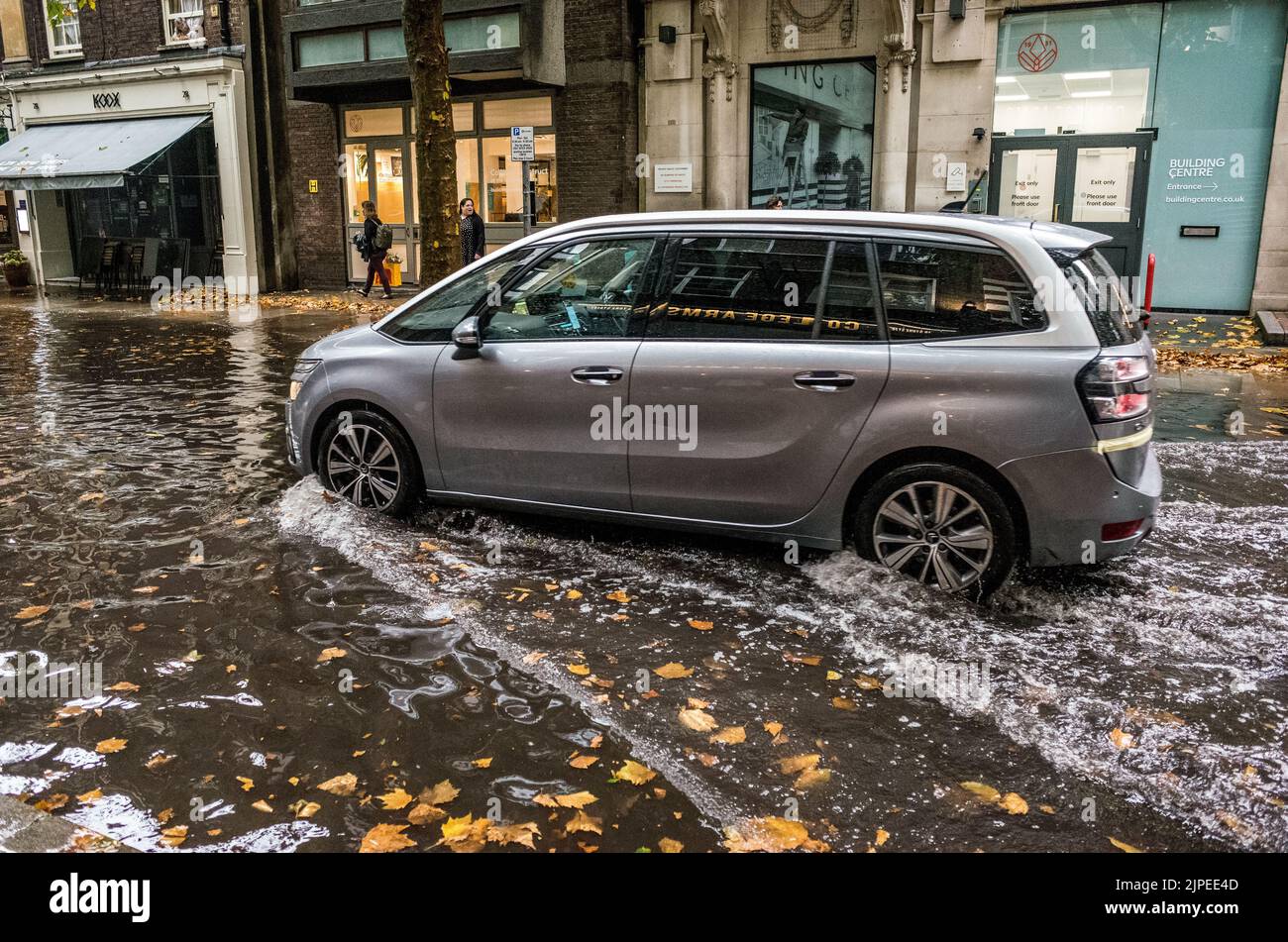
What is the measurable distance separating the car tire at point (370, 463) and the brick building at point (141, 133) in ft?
65.8

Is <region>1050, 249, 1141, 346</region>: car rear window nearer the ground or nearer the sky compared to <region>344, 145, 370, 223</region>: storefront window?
nearer the ground

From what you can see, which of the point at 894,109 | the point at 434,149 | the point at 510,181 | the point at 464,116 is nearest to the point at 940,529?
the point at 434,149

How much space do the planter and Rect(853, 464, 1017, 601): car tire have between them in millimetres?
28058

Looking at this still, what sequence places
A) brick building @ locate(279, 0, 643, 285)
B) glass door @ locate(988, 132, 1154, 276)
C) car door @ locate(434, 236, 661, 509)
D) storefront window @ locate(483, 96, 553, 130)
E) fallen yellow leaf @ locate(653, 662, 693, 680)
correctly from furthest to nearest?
storefront window @ locate(483, 96, 553, 130)
brick building @ locate(279, 0, 643, 285)
glass door @ locate(988, 132, 1154, 276)
car door @ locate(434, 236, 661, 509)
fallen yellow leaf @ locate(653, 662, 693, 680)

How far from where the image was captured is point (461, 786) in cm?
354

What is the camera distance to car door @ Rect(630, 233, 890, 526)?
16.7 ft

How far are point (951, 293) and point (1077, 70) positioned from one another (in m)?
13.5

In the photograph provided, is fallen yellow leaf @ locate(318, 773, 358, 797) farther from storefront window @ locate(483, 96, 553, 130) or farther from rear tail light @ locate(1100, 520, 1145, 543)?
storefront window @ locate(483, 96, 553, 130)

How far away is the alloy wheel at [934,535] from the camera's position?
495cm

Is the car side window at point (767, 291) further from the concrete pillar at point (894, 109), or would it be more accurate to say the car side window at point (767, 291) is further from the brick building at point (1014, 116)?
the concrete pillar at point (894, 109)

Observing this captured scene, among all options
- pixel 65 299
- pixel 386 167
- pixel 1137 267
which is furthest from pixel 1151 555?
pixel 65 299

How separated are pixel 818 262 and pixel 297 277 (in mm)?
22440

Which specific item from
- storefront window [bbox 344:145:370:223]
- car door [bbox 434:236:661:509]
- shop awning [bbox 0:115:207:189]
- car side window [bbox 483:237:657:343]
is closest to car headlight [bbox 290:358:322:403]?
car door [bbox 434:236:661:509]

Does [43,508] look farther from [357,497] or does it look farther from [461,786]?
[461,786]
